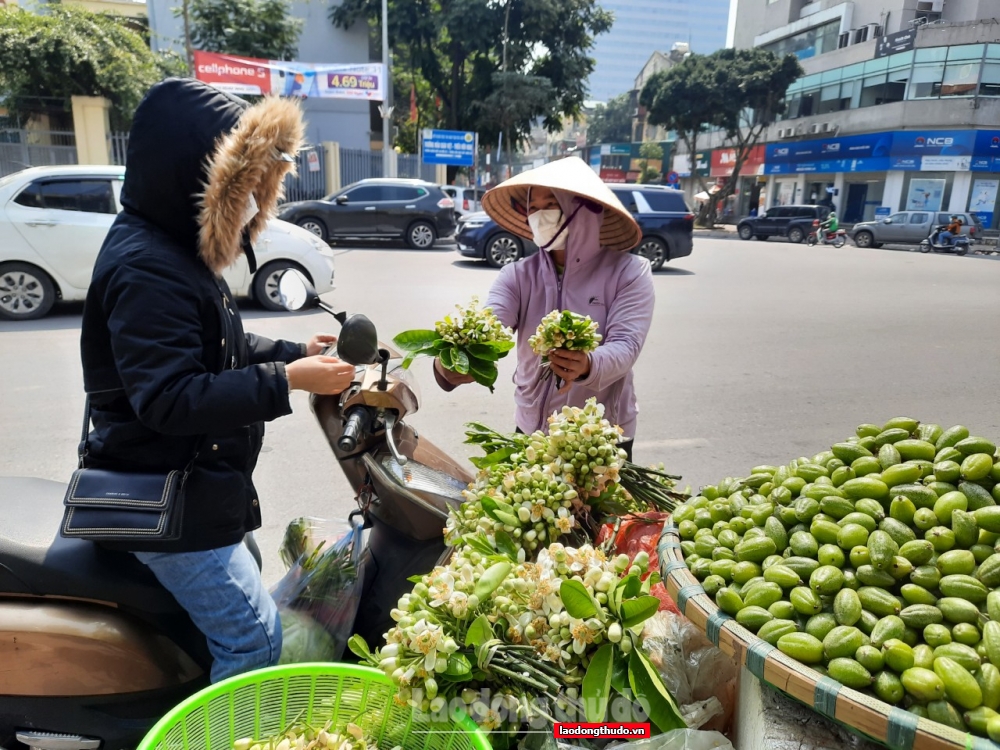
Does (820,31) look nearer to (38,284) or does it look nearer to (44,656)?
(38,284)

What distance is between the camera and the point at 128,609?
1.68 m

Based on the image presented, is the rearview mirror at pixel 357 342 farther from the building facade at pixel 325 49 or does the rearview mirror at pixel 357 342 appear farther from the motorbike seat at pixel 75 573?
the building facade at pixel 325 49

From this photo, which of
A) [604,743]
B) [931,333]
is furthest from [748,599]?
[931,333]

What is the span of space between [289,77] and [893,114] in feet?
82.9

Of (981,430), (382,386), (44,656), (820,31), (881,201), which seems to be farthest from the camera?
(820,31)

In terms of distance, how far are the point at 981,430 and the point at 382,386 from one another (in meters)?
5.22

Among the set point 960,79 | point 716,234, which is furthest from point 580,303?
point 960,79

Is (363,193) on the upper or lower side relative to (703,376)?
upper

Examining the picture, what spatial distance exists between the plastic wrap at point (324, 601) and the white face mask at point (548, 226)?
1110 mm

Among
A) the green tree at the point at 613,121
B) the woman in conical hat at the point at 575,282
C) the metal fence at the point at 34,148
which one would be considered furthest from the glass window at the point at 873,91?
the green tree at the point at 613,121

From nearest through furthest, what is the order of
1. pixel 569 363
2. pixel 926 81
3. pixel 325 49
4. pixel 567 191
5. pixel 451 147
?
pixel 569 363
pixel 567 191
pixel 451 147
pixel 325 49
pixel 926 81

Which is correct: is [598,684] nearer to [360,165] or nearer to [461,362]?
[461,362]

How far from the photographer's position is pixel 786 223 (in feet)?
87.2

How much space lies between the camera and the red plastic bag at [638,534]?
169cm
